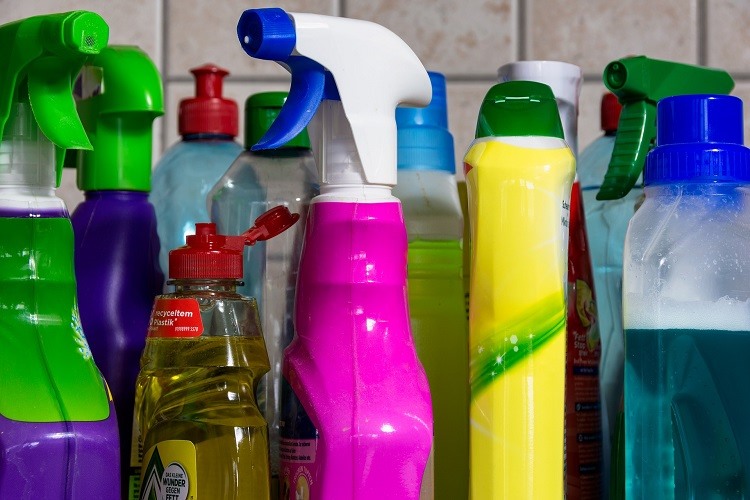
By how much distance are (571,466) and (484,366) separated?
0.11 m

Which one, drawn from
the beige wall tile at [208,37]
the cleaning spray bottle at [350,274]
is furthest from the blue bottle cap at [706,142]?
the beige wall tile at [208,37]

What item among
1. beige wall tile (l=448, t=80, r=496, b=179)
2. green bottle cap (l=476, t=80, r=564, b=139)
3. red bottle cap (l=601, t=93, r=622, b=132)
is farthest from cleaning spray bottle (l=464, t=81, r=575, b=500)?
beige wall tile (l=448, t=80, r=496, b=179)

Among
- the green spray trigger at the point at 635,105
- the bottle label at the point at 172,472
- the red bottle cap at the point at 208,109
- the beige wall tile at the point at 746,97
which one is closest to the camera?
the bottle label at the point at 172,472

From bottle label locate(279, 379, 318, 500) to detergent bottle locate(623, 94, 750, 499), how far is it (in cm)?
16

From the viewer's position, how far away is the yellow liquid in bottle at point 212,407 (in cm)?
50

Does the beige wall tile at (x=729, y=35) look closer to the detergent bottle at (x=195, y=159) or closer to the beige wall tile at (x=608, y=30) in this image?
the beige wall tile at (x=608, y=30)

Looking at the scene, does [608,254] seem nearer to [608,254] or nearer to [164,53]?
[608,254]

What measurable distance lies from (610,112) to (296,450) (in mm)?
358

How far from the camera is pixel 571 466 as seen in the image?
1.95 ft

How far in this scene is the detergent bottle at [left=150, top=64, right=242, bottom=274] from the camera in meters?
0.72

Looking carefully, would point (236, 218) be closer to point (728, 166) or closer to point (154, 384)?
point (154, 384)

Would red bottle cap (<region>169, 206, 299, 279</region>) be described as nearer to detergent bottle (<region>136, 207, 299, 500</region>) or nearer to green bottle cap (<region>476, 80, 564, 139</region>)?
detergent bottle (<region>136, 207, 299, 500</region>)

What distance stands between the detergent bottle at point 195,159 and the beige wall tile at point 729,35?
40cm

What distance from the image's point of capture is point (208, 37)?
916 mm
